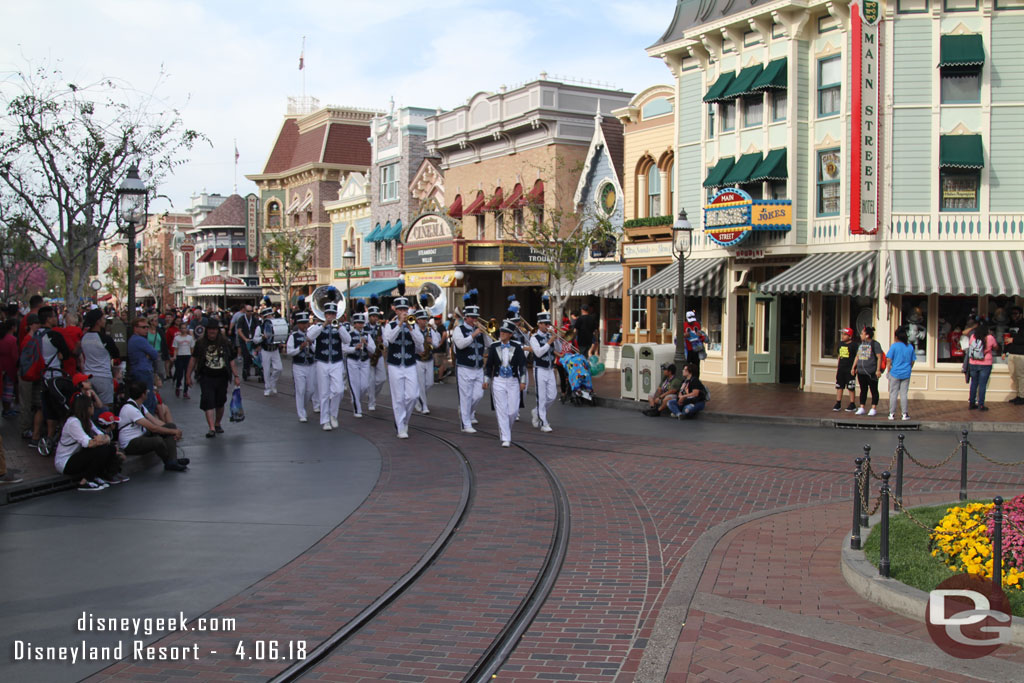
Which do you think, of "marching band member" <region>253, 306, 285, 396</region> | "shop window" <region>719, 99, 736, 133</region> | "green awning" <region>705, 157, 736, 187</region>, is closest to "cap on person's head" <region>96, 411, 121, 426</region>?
"marching band member" <region>253, 306, 285, 396</region>

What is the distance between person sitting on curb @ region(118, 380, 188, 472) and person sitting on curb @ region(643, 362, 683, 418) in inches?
344

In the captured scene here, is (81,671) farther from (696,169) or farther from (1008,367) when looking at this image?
(696,169)

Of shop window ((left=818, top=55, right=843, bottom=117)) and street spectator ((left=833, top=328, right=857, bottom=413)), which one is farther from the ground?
shop window ((left=818, top=55, right=843, bottom=117))

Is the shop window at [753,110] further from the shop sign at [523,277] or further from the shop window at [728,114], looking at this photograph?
the shop sign at [523,277]

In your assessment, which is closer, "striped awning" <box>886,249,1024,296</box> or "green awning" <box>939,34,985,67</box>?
"striped awning" <box>886,249,1024,296</box>

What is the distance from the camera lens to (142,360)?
13.0m

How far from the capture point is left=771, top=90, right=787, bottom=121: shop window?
70.3 ft

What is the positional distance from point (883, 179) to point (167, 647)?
1764cm

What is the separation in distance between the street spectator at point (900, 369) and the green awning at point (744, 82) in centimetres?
810

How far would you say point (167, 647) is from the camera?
17.3 feet

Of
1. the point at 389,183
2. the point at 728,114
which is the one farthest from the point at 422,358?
the point at 389,183

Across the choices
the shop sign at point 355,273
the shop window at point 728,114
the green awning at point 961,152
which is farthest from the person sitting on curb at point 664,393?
the shop sign at point 355,273

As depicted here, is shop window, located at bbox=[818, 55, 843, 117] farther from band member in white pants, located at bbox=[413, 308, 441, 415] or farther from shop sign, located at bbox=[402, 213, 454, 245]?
shop sign, located at bbox=[402, 213, 454, 245]

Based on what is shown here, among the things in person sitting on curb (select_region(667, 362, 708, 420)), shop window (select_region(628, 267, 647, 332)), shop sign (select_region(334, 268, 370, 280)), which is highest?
shop sign (select_region(334, 268, 370, 280))
